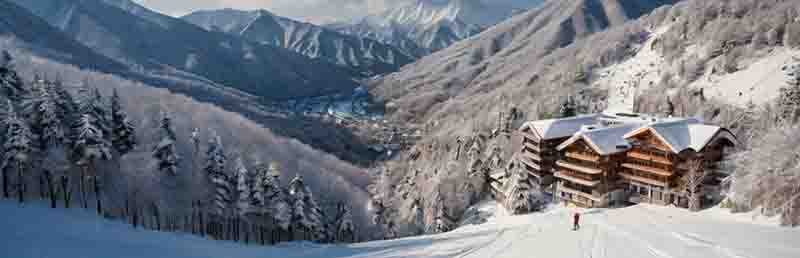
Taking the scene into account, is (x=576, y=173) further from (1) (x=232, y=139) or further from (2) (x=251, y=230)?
(1) (x=232, y=139)

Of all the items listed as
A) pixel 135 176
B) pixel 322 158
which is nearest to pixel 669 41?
pixel 322 158

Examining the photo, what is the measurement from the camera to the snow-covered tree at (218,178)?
57094 millimetres

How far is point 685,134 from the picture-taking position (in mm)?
44281

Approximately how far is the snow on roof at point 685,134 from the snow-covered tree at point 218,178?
48559mm

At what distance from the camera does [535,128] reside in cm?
5875

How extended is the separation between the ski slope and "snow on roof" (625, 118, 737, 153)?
656 centimetres

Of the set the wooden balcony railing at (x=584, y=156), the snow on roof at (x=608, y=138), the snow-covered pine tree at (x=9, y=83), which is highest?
the snow-covered pine tree at (x=9, y=83)

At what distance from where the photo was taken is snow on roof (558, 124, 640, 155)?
4731 centimetres

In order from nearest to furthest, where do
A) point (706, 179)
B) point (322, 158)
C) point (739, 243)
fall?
point (739, 243) < point (706, 179) < point (322, 158)

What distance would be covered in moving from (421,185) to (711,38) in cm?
7522

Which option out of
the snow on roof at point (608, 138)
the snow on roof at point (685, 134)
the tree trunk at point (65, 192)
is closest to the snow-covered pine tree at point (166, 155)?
the tree trunk at point (65, 192)

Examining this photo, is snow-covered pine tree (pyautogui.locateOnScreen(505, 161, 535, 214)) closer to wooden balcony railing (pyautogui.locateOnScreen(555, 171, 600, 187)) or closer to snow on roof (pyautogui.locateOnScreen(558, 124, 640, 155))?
wooden balcony railing (pyautogui.locateOnScreen(555, 171, 600, 187))

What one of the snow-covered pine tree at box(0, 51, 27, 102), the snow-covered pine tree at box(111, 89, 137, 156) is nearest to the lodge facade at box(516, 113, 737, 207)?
the snow-covered pine tree at box(111, 89, 137, 156)

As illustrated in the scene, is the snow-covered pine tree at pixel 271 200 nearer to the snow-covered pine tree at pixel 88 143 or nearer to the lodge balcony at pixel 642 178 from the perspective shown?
the snow-covered pine tree at pixel 88 143
